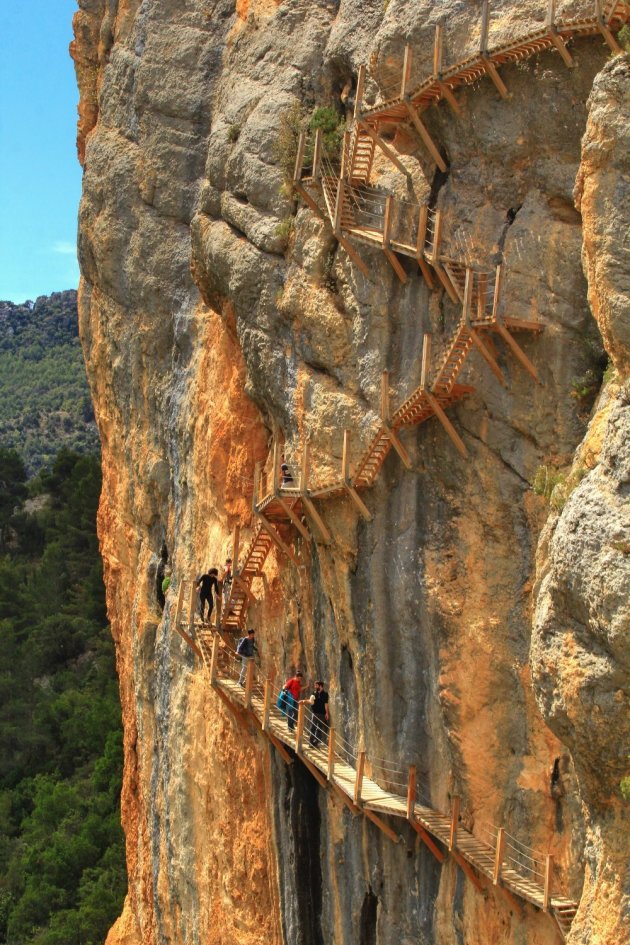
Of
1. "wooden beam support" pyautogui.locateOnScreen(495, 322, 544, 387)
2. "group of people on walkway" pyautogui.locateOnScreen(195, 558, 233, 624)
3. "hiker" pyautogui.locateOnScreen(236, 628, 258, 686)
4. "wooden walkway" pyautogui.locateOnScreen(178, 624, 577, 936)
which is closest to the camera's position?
"wooden walkway" pyautogui.locateOnScreen(178, 624, 577, 936)

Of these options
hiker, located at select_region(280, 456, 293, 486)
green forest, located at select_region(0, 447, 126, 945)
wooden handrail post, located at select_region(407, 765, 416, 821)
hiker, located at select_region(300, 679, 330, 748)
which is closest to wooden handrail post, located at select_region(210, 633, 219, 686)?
hiker, located at select_region(300, 679, 330, 748)

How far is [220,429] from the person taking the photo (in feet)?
87.4

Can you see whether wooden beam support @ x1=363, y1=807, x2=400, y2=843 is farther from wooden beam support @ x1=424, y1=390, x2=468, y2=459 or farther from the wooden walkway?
wooden beam support @ x1=424, y1=390, x2=468, y2=459

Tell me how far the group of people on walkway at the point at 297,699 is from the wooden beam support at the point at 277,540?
1766 millimetres

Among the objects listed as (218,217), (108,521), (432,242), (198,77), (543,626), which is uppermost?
(198,77)

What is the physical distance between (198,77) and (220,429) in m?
7.53

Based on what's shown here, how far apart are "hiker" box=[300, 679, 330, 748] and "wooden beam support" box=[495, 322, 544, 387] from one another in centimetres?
590

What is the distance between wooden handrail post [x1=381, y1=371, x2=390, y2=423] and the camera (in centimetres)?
2005

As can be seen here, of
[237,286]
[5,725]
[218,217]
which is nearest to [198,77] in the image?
[218,217]

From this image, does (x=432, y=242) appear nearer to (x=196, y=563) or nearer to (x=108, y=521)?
(x=196, y=563)

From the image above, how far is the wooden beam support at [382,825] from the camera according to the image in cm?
2019

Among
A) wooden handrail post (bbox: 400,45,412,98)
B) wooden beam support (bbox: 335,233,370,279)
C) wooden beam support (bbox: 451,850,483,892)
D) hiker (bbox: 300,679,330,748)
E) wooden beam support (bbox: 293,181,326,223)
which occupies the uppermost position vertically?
wooden handrail post (bbox: 400,45,412,98)

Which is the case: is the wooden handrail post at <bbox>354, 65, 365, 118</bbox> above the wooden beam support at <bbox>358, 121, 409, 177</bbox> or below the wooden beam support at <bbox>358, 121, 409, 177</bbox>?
above

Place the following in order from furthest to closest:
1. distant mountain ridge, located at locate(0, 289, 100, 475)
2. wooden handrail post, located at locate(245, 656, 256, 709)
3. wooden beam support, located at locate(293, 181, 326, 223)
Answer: distant mountain ridge, located at locate(0, 289, 100, 475) → wooden handrail post, located at locate(245, 656, 256, 709) → wooden beam support, located at locate(293, 181, 326, 223)
